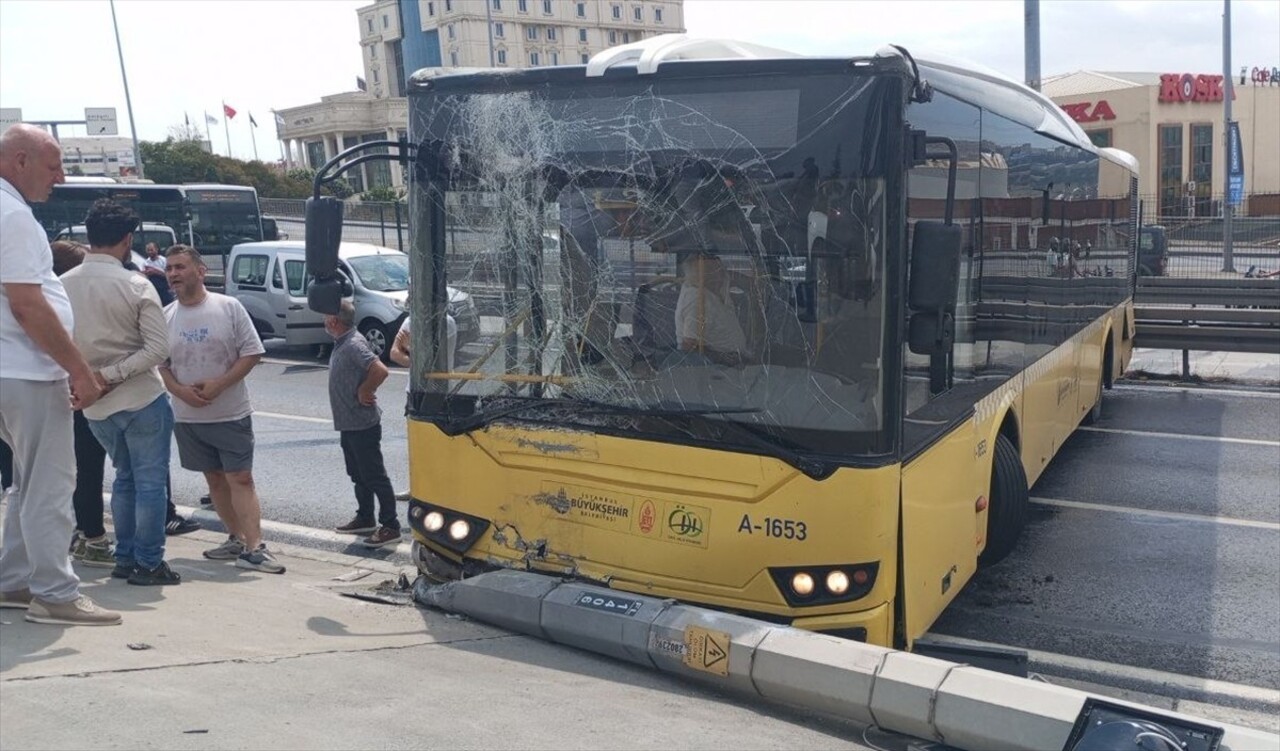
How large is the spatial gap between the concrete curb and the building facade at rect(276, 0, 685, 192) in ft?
277

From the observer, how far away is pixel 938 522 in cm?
573

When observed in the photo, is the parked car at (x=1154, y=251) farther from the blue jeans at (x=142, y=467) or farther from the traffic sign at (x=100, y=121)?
the traffic sign at (x=100, y=121)

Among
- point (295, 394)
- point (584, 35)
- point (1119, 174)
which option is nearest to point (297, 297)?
point (295, 394)

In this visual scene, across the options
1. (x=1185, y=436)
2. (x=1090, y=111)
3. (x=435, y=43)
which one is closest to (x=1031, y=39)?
(x=1185, y=436)

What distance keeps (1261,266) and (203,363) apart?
2526 centimetres

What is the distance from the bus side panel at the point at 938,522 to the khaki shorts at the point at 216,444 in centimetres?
→ 375

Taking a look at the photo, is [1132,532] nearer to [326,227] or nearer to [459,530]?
[459,530]

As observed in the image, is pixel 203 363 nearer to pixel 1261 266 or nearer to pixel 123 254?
pixel 123 254

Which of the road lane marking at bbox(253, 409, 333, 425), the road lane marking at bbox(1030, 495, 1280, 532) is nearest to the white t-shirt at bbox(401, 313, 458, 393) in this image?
the road lane marking at bbox(1030, 495, 1280, 532)

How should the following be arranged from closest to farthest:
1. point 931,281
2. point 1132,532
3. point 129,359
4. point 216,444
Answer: point 931,281
point 129,359
point 216,444
point 1132,532

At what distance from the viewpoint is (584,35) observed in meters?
113

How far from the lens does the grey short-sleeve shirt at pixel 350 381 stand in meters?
7.94

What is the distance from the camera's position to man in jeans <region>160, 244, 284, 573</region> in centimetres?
681

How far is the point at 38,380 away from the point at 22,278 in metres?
Result: 0.43
